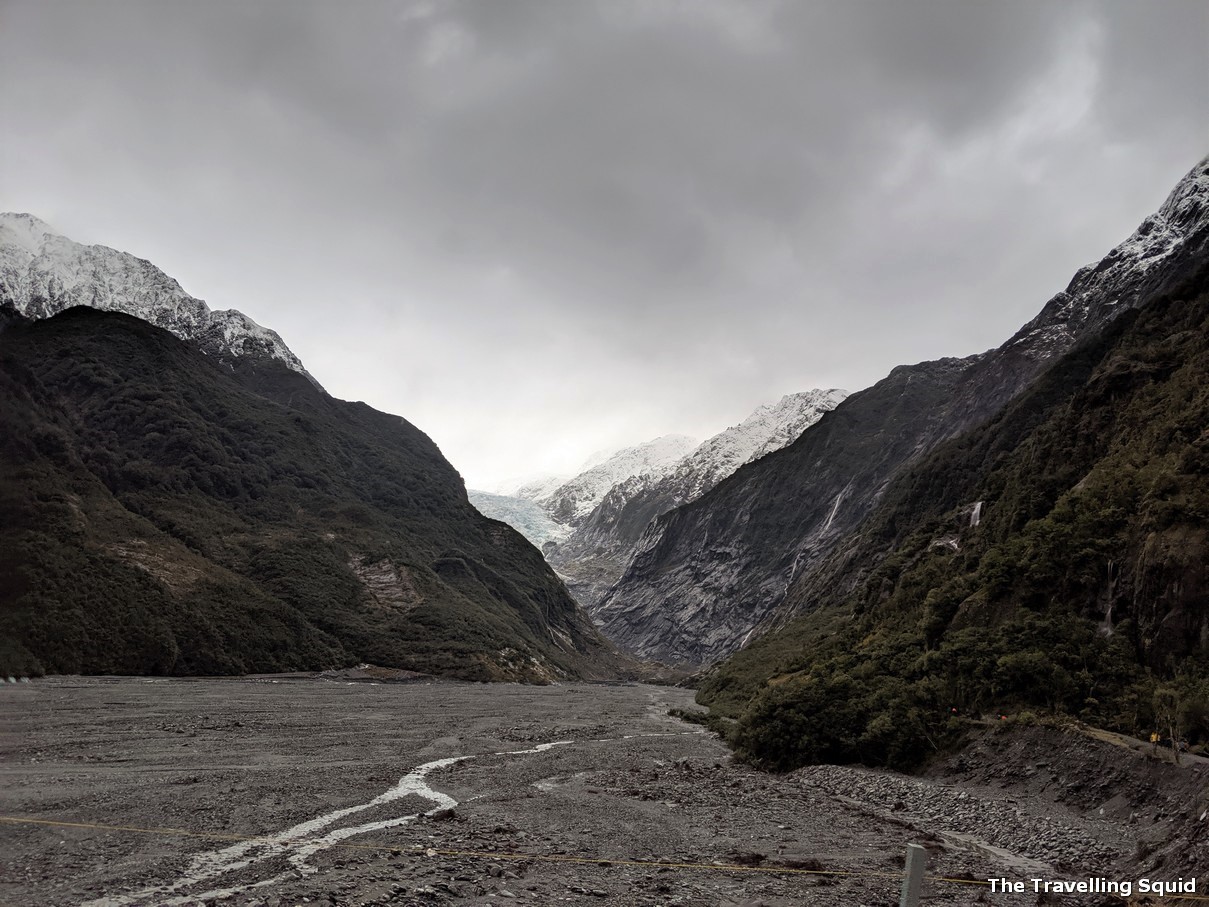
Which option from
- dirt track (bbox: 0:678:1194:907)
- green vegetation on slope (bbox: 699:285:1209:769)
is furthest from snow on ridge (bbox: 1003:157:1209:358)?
dirt track (bbox: 0:678:1194:907)

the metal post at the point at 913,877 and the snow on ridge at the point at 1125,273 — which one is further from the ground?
the snow on ridge at the point at 1125,273

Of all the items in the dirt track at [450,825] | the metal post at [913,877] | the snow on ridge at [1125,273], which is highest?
the snow on ridge at [1125,273]

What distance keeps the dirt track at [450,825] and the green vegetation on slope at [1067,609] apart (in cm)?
440

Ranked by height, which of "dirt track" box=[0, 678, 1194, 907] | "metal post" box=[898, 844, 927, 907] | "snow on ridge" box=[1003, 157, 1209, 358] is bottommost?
"dirt track" box=[0, 678, 1194, 907]

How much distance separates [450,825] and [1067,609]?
3339 centimetres

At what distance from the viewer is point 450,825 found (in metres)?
23.8

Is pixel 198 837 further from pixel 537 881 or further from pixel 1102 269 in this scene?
pixel 1102 269

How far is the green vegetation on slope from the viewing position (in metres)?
32.1

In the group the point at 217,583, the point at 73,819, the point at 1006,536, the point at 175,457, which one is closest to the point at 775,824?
the point at 73,819

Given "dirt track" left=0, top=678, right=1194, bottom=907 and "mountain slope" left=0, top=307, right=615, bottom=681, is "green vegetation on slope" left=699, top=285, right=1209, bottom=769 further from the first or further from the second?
"mountain slope" left=0, top=307, right=615, bottom=681

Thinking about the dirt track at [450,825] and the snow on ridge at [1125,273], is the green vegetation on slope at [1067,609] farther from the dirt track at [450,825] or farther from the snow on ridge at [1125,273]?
the snow on ridge at [1125,273]

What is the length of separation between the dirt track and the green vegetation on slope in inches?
173

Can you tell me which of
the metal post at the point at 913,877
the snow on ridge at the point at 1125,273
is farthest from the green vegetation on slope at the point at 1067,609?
the snow on ridge at the point at 1125,273

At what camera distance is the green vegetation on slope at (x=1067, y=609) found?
105 feet
